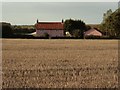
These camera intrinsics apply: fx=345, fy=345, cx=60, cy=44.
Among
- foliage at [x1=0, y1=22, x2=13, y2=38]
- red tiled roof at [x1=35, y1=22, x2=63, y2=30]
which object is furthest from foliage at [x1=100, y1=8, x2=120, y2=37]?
red tiled roof at [x1=35, y1=22, x2=63, y2=30]

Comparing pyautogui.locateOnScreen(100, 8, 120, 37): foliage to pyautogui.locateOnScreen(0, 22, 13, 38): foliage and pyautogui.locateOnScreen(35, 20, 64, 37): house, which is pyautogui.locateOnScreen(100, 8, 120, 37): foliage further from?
pyautogui.locateOnScreen(35, 20, 64, 37): house

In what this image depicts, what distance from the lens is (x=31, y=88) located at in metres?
10.2

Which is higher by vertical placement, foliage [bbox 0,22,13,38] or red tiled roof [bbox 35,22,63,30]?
red tiled roof [bbox 35,22,63,30]

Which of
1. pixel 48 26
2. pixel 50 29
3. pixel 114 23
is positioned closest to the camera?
pixel 114 23

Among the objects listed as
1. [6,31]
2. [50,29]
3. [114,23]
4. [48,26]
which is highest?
[114,23]

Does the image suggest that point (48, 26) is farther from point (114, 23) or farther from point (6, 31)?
point (114, 23)

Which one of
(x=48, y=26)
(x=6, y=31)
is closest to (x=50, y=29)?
(x=48, y=26)

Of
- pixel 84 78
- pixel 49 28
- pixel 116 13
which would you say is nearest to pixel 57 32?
pixel 49 28

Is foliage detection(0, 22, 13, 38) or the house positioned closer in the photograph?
foliage detection(0, 22, 13, 38)

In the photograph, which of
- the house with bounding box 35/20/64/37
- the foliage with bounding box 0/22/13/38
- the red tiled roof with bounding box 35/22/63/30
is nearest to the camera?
the foliage with bounding box 0/22/13/38

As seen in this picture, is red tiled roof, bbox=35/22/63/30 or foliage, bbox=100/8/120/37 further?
red tiled roof, bbox=35/22/63/30

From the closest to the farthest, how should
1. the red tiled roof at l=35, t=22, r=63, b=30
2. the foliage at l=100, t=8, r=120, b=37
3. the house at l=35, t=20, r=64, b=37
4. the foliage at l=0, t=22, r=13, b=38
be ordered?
the foliage at l=100, t=8, r=120, b=37 → the foliage at l=0, t=22, r=13, b=38 → the house at l=35, t=20, r=64, b=37 → the red tiled roof at l=35, t=22, r=63, b=30

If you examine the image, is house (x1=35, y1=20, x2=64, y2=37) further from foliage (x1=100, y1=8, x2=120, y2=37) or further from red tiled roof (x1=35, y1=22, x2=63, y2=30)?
foliage (x1=100, y1=8, x2=120, y2=37)

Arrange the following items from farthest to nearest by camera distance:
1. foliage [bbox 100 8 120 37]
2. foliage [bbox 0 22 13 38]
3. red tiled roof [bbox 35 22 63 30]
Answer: red tiled roof [bbox 35 22 63 30], foliage [bbox 0 22 13 38], foliage [bbox 100 8 120 37]
